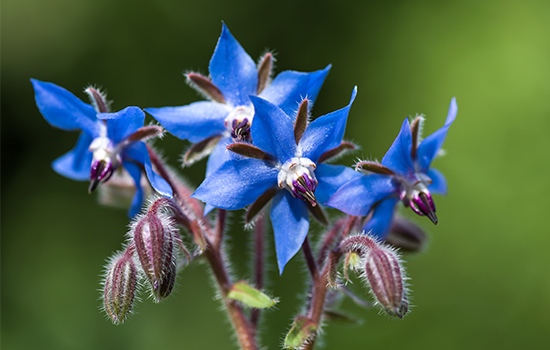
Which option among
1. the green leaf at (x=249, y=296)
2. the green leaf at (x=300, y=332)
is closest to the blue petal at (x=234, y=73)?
the green leaf at (x=249, y=296)

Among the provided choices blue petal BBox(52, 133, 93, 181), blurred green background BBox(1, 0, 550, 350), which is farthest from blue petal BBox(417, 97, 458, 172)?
blurred green background BBox(1, 0, 550, 350)

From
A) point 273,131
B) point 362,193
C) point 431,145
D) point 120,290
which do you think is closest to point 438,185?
point 431,145

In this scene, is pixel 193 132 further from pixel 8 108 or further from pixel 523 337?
pixel 8 108

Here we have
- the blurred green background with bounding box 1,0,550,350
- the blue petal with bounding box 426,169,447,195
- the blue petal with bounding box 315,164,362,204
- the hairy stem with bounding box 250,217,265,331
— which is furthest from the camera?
the blurred green background with bounding box 1,0,550,350

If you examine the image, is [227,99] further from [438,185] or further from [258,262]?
[438,185]

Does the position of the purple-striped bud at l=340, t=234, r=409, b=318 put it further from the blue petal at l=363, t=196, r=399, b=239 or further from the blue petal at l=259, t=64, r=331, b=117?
the blue petal at l=259, t=64, r=331, b=117

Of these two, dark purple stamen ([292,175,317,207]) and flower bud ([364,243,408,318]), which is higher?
dark purple stamen ([292,175,317,207])
